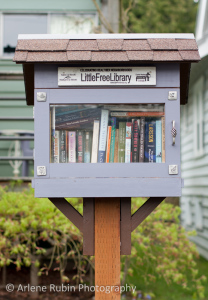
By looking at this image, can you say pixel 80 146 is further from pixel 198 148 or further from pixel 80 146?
pixel 198 148

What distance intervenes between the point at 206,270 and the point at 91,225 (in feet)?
14.3

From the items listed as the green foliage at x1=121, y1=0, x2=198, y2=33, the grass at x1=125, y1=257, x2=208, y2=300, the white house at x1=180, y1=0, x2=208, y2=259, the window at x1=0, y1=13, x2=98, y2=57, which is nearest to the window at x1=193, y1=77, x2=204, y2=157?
the white house at x1=180, y1=0, x2=208, y2=259

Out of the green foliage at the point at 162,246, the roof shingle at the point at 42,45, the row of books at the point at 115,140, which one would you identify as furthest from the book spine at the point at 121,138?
the green foliage at the point at 162,246

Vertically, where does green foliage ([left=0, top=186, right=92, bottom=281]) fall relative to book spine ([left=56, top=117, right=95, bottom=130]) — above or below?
below

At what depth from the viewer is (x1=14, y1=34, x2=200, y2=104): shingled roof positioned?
8.21 ft

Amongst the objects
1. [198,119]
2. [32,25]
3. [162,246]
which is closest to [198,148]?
[198,119]

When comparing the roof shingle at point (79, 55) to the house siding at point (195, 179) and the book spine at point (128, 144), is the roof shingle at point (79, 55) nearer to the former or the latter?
the book spine at point (128, 144)

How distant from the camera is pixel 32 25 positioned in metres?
8.05

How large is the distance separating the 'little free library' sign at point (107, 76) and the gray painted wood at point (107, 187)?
0.55 metres

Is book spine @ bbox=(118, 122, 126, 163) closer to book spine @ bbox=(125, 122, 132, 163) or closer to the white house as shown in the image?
book spine @ bbox=(125, 122, 132, 163)

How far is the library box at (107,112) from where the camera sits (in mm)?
2506

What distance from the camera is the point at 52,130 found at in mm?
2592

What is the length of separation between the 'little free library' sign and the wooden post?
710mm

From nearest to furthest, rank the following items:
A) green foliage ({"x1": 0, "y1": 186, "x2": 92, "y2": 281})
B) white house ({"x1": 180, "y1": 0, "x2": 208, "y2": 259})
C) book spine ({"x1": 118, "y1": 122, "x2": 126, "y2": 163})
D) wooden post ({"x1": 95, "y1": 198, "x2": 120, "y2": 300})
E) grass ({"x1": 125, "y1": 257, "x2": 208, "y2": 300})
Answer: book spine ({"x1": 118, "y1": 122, "x2": 126, "y2": 163}), wooden post ({"x1": 95, "y1": 198, "x2": 120, "y2": 300}), green foliage ({"x1": 0, "y1": 186, "x2": 92, "y2": 281}), grass ({"x1": 125, "y1": 257, "x2": 208, "y2": 300}), white house ({"x1": 180, "y1": 0, "x2": 208, "y2": 259})
